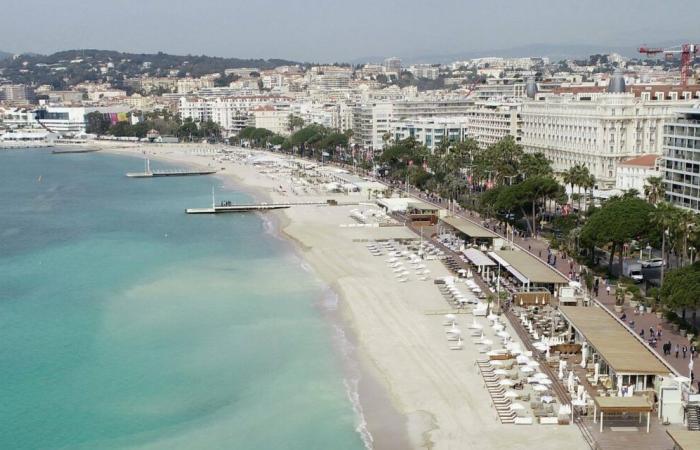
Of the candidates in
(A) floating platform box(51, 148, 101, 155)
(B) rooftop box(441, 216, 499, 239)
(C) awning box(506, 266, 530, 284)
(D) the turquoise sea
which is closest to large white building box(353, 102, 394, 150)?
(D) the turquoise sea

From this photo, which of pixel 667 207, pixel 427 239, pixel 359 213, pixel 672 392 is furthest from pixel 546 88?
pixel 672 392

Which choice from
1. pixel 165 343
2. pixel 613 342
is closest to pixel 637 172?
pixel 613 342

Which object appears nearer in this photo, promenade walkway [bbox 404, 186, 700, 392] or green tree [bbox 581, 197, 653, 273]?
promenade walkway [bbox 404, 186, 700, 392]

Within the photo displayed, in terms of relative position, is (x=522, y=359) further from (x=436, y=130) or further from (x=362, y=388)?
(x=436, y=130)

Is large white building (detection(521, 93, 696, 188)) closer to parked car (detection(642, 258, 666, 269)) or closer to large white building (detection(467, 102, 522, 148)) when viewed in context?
large white building (detection(467, 102, 522, 148))

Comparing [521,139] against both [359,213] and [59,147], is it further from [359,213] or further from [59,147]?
[59,147]

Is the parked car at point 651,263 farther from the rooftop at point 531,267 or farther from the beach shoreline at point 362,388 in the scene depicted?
the beach shoreline at point 362,388
